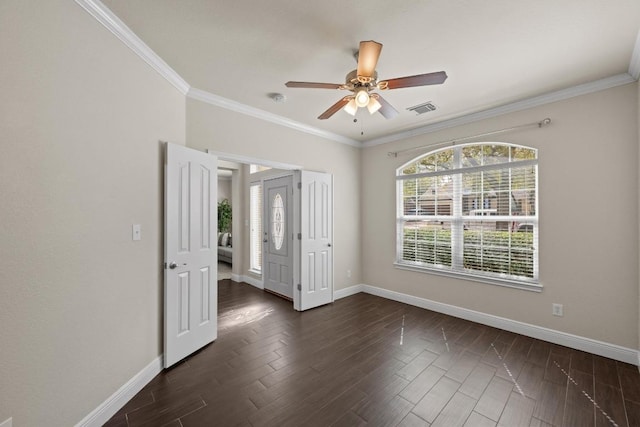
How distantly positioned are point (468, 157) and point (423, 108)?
100 centimetres

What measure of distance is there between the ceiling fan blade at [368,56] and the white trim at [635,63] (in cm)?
211

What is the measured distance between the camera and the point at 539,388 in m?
2.23

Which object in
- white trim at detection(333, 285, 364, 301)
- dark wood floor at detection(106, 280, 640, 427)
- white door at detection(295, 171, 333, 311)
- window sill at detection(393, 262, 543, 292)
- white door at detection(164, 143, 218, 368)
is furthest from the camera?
white trim at detection(333, 285, 364, 301)

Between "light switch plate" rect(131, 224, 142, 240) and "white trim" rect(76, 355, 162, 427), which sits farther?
"light switch plate" rect(131, 224, 142, 240)

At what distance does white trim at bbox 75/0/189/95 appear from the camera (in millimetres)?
1744

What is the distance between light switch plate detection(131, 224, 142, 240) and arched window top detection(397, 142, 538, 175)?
3.79 m

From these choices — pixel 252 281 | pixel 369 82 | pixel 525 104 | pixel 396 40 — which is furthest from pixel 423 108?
pixel 252 281

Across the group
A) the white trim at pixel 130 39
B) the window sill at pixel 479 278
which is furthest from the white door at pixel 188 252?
the window sill at pixel 479 278

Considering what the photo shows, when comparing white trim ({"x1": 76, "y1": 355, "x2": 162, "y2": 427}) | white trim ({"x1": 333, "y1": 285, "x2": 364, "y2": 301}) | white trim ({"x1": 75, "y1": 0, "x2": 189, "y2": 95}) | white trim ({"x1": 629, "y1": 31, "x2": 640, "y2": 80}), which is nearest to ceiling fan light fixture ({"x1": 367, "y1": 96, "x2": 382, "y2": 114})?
white trim ({"x1": 75, "y1": 0, "x2": 189, "y2": 95})

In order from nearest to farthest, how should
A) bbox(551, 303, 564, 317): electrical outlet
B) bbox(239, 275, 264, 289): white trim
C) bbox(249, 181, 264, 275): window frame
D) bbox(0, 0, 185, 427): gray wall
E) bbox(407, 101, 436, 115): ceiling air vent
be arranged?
bbox(0, 0, 185, 427): gray wall < bbox(551, 303, 564, 317): electrical outlet < bbox(407, 101, 436, 115): ceiling air vent < bbox(239, 275, 264, 289): white trim < bbox(249, 181, 264, 275): window frame

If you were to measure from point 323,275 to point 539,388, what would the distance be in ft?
9.26

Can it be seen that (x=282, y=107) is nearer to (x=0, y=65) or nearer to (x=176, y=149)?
(x=176, y=149)

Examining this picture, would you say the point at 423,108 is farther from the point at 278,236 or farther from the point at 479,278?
the point at 278,236

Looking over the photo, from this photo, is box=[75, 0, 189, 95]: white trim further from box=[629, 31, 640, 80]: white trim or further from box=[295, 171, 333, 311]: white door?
box=[629, 31, 640, 80]: white trim
